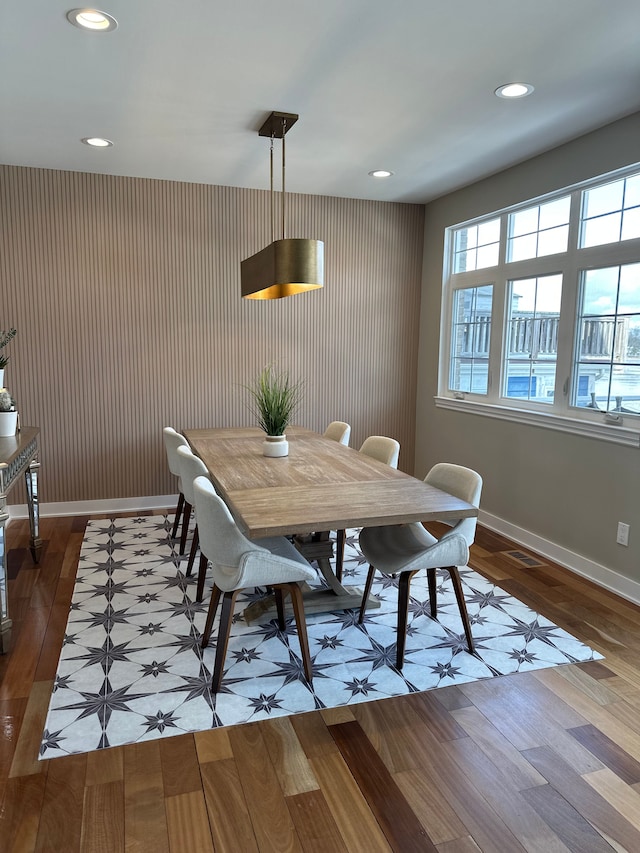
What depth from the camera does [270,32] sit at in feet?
7.70

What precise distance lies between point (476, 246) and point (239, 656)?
11.8 feet

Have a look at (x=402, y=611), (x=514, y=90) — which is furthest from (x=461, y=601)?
(x=514, y=90)

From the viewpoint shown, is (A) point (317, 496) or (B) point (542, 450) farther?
(B) point (542, 450)

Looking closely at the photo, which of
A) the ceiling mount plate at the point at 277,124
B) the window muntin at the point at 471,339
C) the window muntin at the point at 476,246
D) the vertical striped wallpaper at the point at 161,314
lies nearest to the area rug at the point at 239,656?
the vertical striped wallpaper at the point at 161,314

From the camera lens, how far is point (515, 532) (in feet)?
13.9

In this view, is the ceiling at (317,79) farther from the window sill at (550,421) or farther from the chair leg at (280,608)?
the chair leg at (280,608)

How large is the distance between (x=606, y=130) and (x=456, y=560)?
259cm

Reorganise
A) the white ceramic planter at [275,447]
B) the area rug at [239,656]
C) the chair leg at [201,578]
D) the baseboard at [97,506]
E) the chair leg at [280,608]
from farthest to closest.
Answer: the baseboard at [97,506]
the white ceramic planter at [275,447]
the chair leg at [201,578]
the chair leg at [280,608]
the area rug at [239,656]

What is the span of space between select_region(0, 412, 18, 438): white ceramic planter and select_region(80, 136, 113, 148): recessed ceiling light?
1.72 m

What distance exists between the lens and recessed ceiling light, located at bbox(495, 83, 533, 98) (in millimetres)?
2788

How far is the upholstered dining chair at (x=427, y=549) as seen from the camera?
2438 mm

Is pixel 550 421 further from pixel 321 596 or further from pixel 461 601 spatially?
pixel 321 596

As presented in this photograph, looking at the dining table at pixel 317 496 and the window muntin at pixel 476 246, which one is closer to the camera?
the dining table at pixel 317 496

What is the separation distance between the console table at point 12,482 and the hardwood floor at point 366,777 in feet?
0.62
